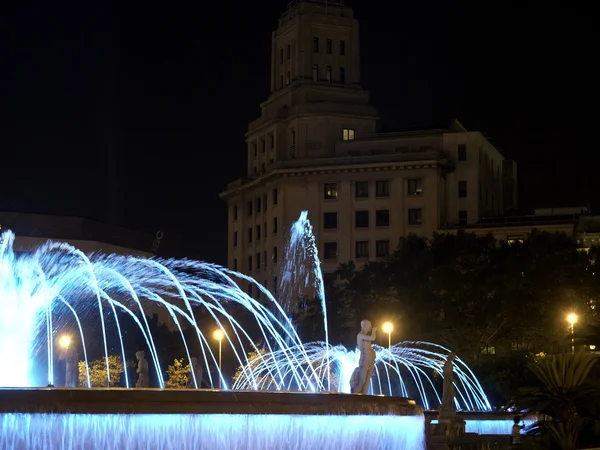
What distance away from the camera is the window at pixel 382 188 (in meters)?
95.8

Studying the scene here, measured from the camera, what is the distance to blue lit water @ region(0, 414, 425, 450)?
1936cm

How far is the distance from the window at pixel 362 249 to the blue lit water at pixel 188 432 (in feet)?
242

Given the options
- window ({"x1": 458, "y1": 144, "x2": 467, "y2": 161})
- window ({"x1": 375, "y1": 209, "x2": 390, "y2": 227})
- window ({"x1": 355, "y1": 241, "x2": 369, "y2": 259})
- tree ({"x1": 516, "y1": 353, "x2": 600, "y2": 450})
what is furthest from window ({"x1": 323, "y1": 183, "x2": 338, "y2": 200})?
tree ({"x1": 516, "y1": 353, "x2": 600, "y2": 450})

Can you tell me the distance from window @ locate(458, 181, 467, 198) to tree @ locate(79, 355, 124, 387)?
37333 millimetres

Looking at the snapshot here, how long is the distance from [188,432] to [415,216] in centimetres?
7606

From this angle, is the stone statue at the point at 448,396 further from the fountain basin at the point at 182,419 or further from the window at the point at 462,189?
the window at the point at 462,189

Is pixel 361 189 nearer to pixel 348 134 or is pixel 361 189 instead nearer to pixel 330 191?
pixel 330 191

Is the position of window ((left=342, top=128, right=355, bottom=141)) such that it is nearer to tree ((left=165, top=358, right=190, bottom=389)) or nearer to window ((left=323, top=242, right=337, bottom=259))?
window ((left=323, top=242, right=337, bottom=259))

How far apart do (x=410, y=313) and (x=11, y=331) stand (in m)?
28.3

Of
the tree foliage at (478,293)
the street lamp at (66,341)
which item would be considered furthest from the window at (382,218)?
the street lamp at (66,341)

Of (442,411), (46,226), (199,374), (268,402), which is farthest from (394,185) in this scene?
(268,402)

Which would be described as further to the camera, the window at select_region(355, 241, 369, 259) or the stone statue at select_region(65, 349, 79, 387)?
the window at select_region(355, 241, 369, 259)

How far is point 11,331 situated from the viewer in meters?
44.6

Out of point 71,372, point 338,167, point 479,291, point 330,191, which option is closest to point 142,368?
point 71,372
